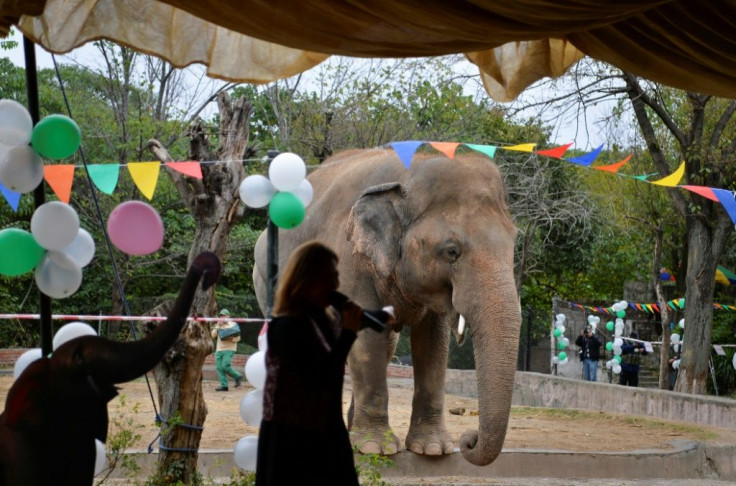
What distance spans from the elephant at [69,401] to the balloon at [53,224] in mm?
718

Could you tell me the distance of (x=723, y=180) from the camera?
58.9 feet

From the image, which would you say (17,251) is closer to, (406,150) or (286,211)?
(286,211)

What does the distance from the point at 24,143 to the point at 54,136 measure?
16cm

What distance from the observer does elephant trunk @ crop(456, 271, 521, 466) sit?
7227 millimetres

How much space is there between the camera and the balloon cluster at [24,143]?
17.1ft

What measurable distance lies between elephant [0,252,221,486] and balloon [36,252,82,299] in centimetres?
51

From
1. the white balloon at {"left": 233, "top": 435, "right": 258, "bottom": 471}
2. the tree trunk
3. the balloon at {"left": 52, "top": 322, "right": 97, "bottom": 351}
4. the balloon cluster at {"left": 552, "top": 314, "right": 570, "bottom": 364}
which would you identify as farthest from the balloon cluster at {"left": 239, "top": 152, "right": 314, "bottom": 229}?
the balloon cluster at {"left": 552, "top": 314, "right": 570, "bottom": 364}

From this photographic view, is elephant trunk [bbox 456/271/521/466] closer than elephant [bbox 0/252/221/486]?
No

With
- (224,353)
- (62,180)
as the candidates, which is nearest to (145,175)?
(62,180)

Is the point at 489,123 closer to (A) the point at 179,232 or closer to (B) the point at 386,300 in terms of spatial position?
(A) the point at 179,232

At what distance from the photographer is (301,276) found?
4227mm

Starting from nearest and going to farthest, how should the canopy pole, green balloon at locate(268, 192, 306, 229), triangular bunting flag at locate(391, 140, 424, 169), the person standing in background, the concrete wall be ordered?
the canopy pole, green balloon at locate(268, 192, 306, 229), triangular bunting flag at locate(391, 140, 424, 169), the concrete wall, the person standing in background

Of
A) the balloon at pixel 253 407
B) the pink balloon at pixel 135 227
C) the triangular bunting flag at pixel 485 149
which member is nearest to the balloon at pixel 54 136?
the pink balloon at pixel 135 227

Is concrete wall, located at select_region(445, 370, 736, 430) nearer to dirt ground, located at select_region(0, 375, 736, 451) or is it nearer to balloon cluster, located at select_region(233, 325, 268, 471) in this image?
dirt ground, located at select_region(0, 375, 736, 451)
